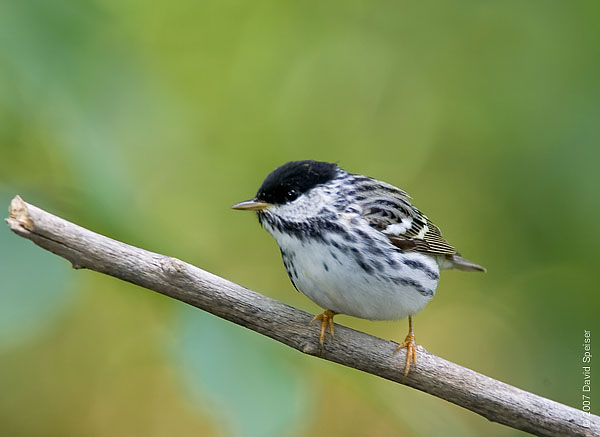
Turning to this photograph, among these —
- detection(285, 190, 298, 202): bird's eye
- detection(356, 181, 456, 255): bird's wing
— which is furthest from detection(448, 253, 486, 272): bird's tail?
detection(285, 190, 298, 202): bird's eye

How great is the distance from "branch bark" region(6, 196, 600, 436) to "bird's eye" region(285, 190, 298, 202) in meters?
0.72

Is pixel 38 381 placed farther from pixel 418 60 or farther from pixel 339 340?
pixel 418 60

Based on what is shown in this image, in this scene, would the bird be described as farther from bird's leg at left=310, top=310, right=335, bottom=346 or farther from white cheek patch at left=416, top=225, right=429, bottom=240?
white cheek patch at left=416, top=225, right=429, bottom=240

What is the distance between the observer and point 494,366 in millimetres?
5477

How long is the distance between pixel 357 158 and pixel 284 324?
3.11 m

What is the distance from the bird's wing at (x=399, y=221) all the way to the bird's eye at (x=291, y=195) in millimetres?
411

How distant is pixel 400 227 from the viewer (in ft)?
12.1

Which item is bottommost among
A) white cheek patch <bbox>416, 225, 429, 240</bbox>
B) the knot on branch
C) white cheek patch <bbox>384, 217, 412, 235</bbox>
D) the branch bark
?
the knot on branch

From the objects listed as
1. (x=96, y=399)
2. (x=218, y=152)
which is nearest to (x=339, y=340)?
(x=218, y=152)

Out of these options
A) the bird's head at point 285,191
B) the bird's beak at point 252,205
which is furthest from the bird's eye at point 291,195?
the bird's beak at point 252,205

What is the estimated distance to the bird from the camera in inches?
129

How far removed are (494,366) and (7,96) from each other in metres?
4.52

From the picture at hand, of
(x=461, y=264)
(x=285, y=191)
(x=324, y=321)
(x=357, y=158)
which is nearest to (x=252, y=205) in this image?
(x=285, y=191)

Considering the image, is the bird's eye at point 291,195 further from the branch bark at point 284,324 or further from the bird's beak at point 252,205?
the branch bark at point 284,324
